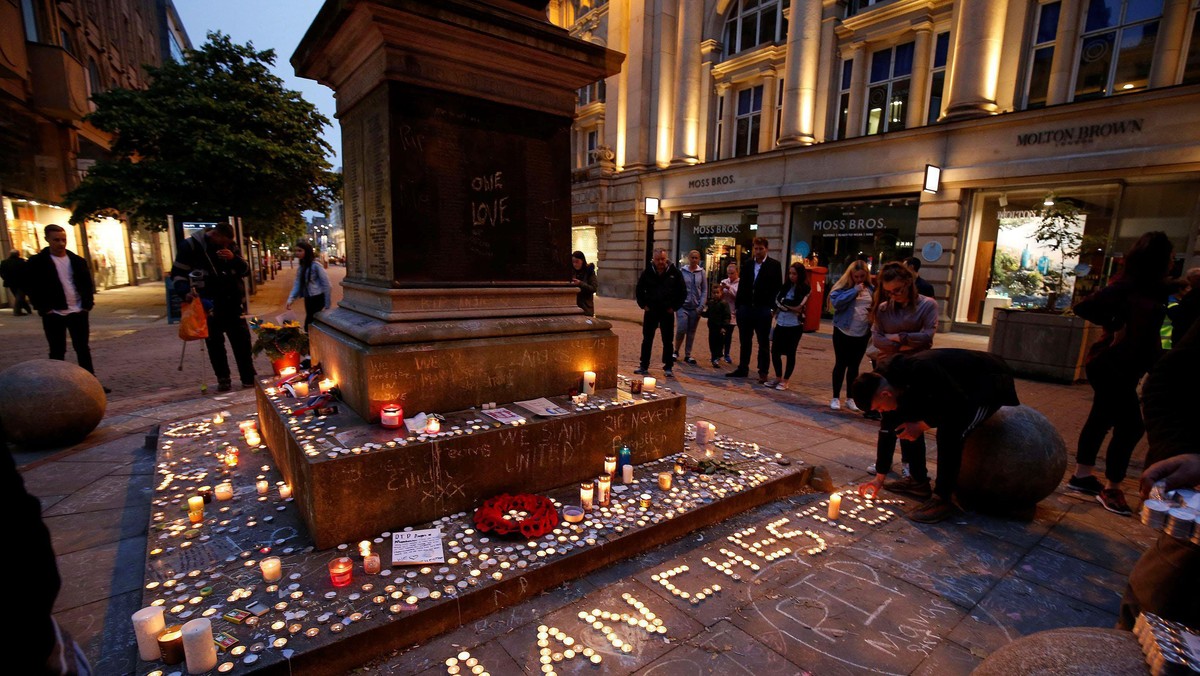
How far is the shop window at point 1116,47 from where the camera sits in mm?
10695

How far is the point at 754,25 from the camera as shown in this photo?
18.2m

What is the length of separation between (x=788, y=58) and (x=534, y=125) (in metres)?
14.9

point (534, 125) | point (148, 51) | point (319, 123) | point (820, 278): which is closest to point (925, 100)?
point (820, 278)

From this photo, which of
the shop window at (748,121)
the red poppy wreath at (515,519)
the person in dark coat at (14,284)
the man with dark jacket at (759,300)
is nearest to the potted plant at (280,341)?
the red poppy wreath at (515,519)

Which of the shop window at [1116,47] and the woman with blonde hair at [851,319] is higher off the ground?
the shop window at [1116,47]

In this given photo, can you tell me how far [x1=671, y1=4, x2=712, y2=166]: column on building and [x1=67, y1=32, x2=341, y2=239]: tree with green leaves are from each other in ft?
44.3

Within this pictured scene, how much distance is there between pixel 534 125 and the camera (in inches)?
172

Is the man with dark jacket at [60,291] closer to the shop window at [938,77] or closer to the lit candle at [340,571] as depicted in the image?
the lit candle at [340,571]

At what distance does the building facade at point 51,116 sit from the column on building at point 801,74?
1937 centimetres

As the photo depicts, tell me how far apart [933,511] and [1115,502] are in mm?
1687

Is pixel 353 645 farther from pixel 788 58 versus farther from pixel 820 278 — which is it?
pixel 788 58

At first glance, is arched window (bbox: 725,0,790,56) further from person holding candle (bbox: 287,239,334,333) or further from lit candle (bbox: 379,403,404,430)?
lit candle (bbox: 379,403,404,430)

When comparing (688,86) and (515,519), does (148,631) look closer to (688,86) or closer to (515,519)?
(515,519)

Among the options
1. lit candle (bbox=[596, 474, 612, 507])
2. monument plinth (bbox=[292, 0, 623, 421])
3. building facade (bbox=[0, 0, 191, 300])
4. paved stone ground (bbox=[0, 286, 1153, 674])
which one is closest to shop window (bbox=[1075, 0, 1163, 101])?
paved stone ground (bbox=[0, 286, 1153, 674])
